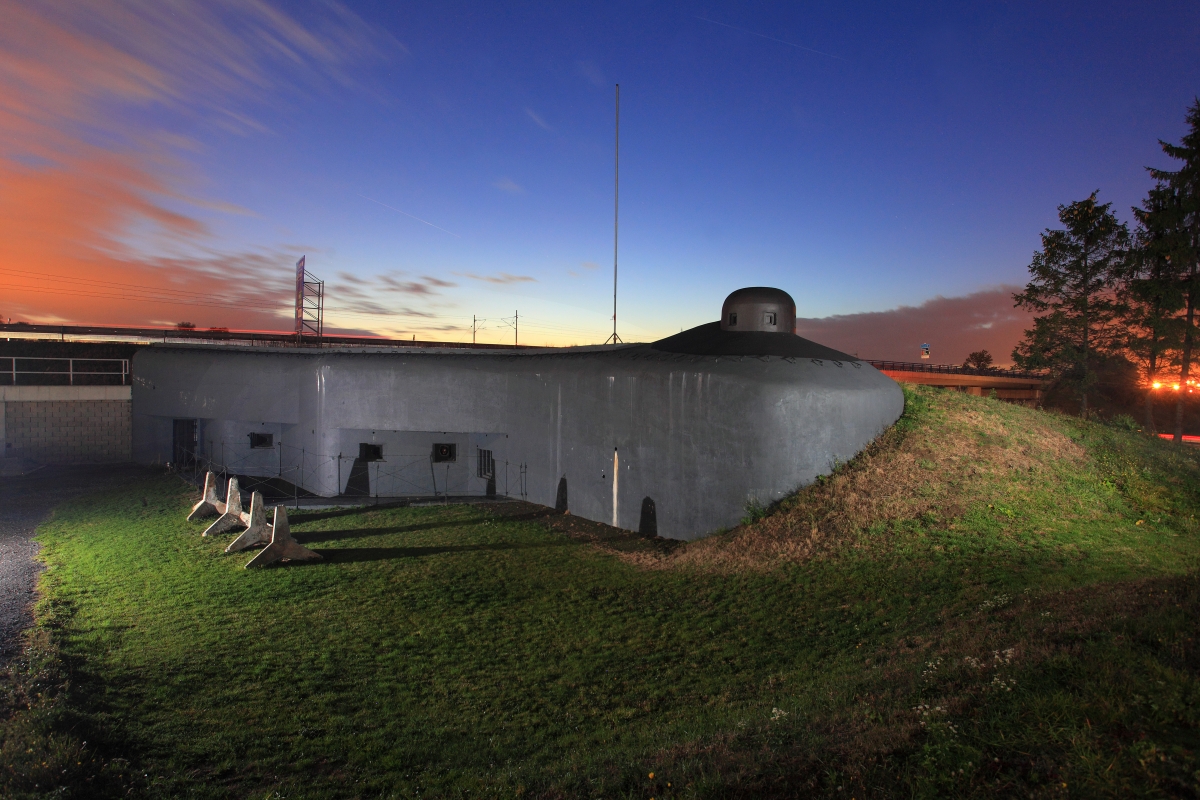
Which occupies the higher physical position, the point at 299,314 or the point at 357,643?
the point at 299,314

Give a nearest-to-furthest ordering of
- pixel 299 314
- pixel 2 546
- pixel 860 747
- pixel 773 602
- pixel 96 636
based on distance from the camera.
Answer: pixel 860 747 < pixel 96 636 < pixel 773 602 < pixel 2 546 < pixel 299 314

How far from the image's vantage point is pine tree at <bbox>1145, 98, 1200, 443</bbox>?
Result: 24750mm

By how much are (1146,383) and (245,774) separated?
3715 cm

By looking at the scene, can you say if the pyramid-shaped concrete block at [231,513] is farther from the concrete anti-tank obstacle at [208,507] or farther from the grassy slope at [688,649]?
the concrete anti-tank obstacle at [208,507]

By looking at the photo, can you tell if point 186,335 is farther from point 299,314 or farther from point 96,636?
point 96,636

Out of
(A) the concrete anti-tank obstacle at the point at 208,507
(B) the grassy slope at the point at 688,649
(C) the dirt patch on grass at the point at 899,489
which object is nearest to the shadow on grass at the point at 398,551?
(B) the grassy slope at the point at 688,649

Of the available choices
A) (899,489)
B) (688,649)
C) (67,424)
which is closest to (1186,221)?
(899,489)

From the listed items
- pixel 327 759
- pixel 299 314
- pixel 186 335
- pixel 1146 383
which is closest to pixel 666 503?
pixel 327 759

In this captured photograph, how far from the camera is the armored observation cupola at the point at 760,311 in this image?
17.1 m

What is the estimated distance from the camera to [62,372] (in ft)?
93.1

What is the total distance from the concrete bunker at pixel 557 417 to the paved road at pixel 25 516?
3247 millimetres

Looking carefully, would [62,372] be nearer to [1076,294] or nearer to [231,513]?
[231,513]

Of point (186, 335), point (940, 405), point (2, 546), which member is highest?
point (186, 335)

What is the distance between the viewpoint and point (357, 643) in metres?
9.10
